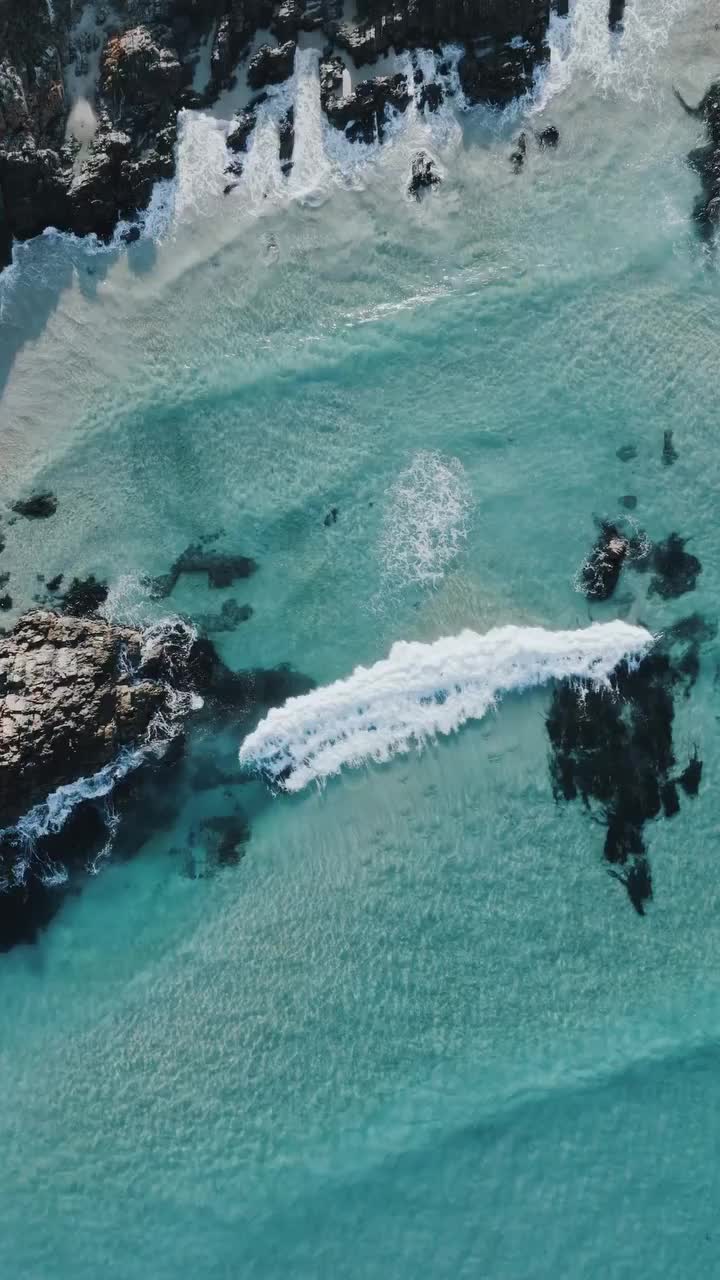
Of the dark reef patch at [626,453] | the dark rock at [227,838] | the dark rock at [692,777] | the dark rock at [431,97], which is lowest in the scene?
the dark rock at [227,838]

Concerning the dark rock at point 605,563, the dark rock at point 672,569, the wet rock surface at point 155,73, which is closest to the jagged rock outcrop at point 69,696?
the dark rock at point 605,563

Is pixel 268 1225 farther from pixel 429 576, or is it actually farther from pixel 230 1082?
pixel 429 576

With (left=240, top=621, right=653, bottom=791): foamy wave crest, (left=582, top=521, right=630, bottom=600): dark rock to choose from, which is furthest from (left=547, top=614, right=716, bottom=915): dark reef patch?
(left=582, top=521, right=630, bottom=600): dark rock

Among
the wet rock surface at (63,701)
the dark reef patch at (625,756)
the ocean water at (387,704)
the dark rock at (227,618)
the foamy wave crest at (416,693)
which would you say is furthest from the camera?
the dark rock at (227,618)

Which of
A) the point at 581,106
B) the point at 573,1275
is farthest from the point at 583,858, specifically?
the point at 581,106

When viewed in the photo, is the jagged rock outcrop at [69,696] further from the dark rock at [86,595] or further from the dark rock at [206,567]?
the dark rock at [206,567]

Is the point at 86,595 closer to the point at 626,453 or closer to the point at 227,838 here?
the point at 227,838

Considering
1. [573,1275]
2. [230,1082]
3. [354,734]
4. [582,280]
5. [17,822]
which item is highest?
[582,280]
